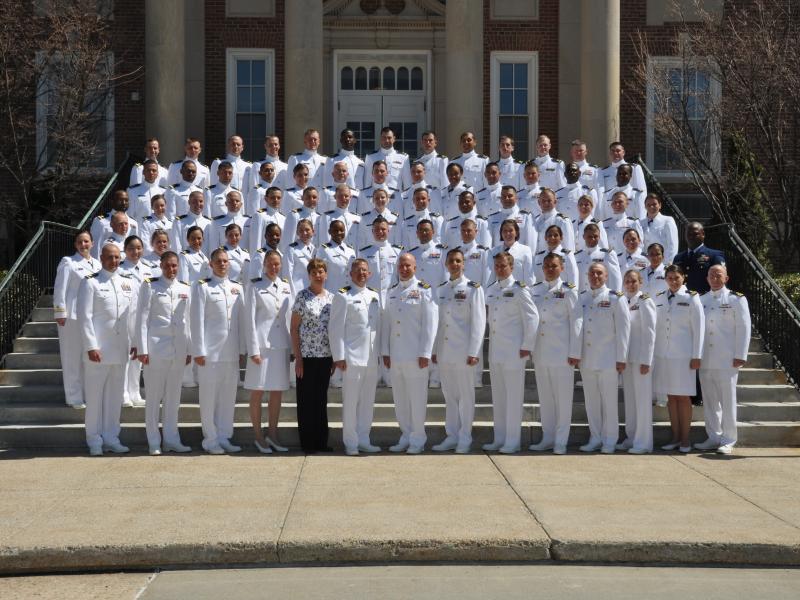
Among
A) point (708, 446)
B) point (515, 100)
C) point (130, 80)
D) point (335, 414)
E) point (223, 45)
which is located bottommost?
point (708, 446)

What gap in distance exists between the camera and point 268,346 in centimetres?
1180

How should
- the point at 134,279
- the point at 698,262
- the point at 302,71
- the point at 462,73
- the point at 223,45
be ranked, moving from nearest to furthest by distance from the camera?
the point at 134,279 < the point at 698,262 < the point at 302,71 < the point at 462,73 < the point at 223,45

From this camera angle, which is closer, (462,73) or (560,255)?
(560,255)

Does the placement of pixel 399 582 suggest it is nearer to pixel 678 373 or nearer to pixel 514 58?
pixel 678 373

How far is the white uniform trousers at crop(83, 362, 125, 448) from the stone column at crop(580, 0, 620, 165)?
10.2 meters

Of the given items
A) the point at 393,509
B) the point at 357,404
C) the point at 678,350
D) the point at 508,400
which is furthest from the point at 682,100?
the point at 393,509

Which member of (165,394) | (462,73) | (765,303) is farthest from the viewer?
(462,73)

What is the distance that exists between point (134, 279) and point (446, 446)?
12.5ft

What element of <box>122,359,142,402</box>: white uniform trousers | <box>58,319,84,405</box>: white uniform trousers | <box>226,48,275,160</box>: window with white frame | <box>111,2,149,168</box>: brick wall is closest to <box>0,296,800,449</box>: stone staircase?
<box>58,319,84,405</box>: white uniform trousers

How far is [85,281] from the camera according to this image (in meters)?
12.0

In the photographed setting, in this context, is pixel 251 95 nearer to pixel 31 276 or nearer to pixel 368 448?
pixel 31 276

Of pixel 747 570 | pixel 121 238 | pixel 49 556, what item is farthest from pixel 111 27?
pixel 747 570

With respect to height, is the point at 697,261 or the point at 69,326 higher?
the point at 697,261

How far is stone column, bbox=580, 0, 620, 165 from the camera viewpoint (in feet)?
63.6
